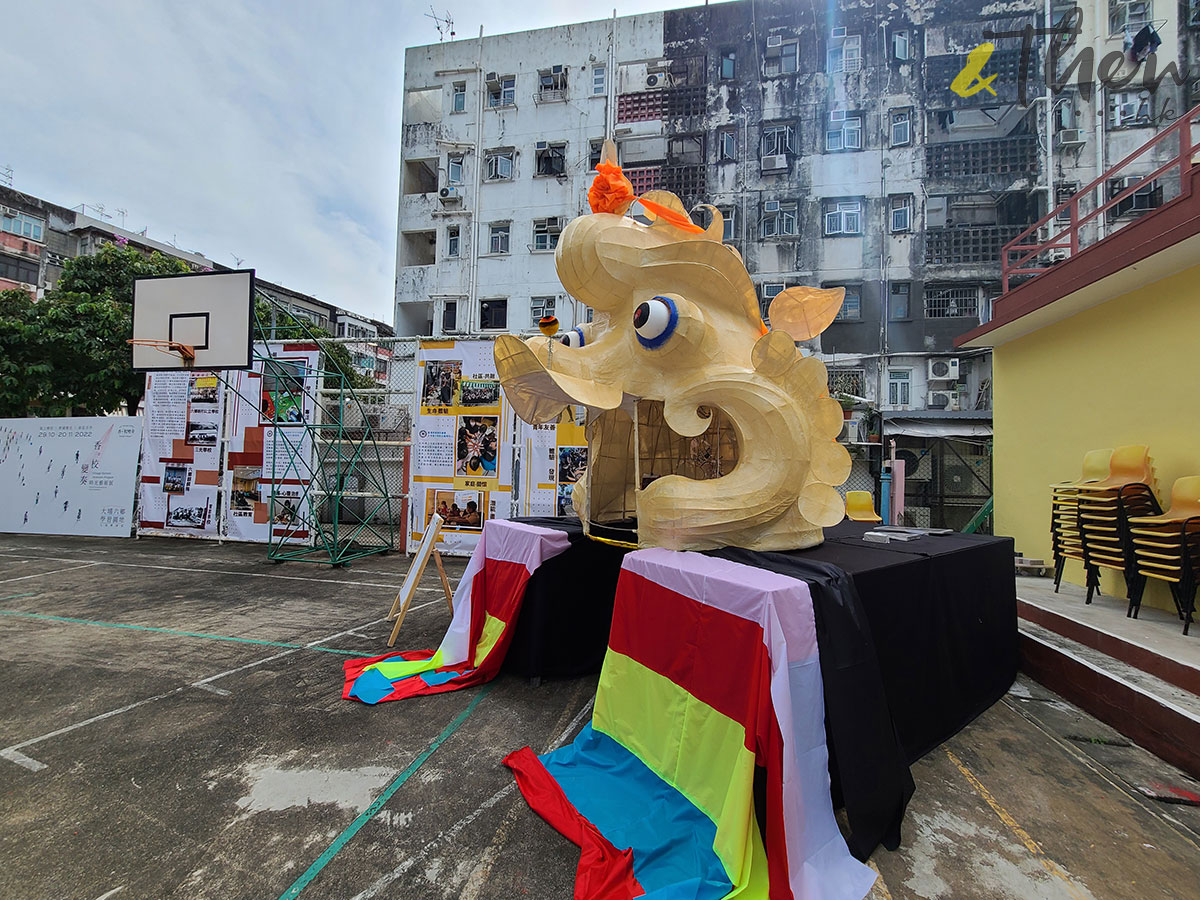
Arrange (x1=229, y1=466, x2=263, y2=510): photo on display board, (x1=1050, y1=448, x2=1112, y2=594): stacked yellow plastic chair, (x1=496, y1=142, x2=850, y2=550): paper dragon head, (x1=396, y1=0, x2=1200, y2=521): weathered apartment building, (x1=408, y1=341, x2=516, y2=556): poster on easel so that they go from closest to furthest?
(x1=496, y1=142, x2=850, y2=550): paper dragon head
(x1=1050, y1=448, x2=1112, y2=594): stacked yellow plastic chair
(x1=408, y1=341, x2=516, y2=556): poster on easel
(x1=229, y1=466, x2=263, y2=510): photo on display board
(x1=396, y1=0, x2=1200, y2=521): weathered apartment building

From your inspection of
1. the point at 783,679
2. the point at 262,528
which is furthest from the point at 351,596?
the point at 783,679

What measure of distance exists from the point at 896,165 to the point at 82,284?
22.6 metres

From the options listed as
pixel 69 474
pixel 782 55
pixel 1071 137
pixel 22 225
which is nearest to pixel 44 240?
pixel 22 225

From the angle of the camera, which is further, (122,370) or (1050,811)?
(122,370)

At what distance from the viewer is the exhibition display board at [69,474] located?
33.1 ft

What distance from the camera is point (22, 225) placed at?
21.2 metres

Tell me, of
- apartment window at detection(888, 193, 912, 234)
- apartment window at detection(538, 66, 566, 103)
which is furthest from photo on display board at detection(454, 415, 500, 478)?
apartment window at detection(538, 66, 566, 103)

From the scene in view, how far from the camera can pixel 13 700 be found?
11.1 ft

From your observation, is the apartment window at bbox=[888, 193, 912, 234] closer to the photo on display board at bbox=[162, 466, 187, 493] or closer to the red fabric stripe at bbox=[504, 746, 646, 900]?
the red fabric stripe at bbox=[504, 746, 646, 900]

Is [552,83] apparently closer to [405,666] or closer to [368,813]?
[405,666]

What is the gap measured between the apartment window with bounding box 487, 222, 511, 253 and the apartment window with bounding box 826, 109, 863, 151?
10611 mm

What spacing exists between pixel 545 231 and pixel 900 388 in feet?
40.3

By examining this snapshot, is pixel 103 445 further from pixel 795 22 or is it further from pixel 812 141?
pixel 795 22

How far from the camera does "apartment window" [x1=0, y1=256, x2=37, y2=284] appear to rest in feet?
65.9
